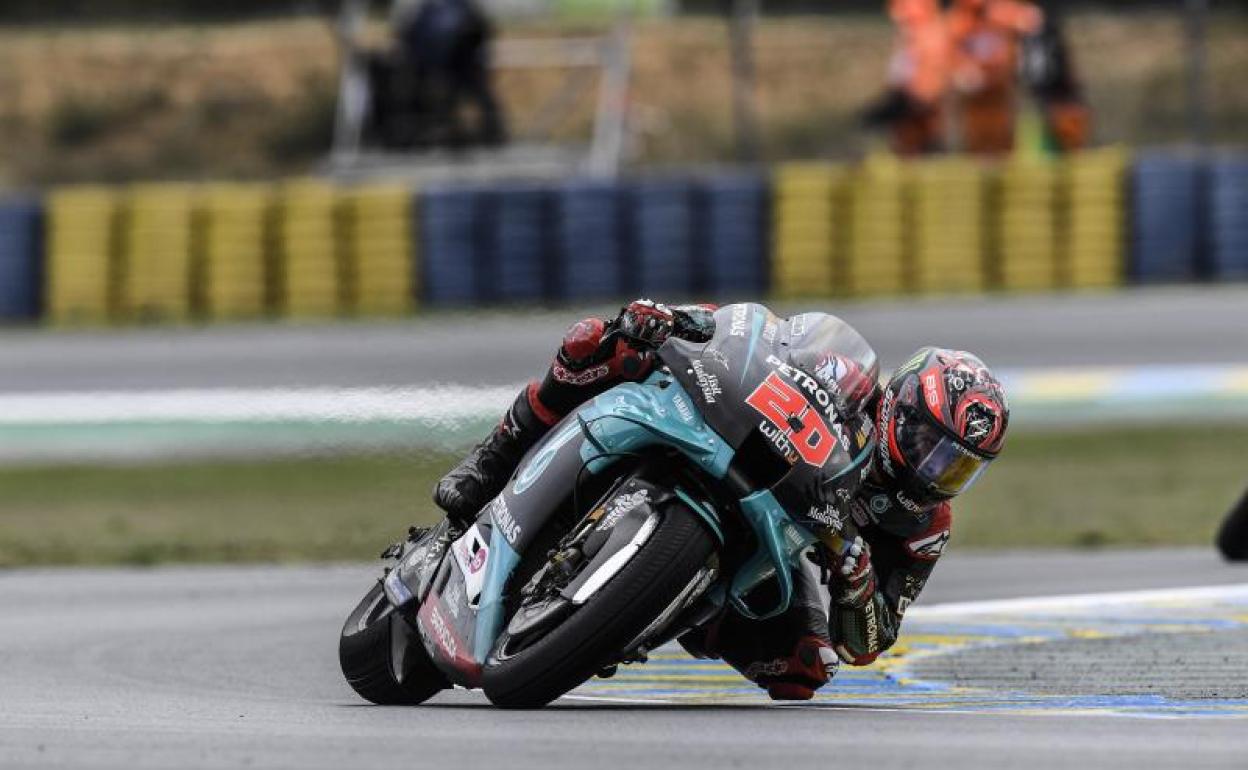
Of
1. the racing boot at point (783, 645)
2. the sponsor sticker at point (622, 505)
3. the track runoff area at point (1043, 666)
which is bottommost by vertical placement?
the track runoff area at point (1043, 666)

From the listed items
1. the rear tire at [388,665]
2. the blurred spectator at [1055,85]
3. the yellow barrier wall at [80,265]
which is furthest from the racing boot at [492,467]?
the blurred spectator at [1055,85]

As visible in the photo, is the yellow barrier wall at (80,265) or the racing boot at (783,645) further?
the yellow barrier wall at (80,265)

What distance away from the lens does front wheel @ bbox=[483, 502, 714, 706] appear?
5531mm

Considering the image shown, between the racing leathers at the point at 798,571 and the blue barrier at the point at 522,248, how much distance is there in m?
11.9

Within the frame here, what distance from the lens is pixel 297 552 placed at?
36.6 ft

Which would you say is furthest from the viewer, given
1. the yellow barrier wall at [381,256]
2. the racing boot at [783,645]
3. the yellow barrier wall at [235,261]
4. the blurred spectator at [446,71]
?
the blurred spectator at [446,71]

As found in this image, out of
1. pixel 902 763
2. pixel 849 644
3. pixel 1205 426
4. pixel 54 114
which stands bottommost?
pixel 54 114

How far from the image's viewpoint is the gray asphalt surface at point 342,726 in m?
4.85

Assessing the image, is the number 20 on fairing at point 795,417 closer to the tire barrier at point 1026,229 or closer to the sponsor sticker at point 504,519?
the sponsor sticker at point 504,519

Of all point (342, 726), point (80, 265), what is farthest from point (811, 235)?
point (342, 726)

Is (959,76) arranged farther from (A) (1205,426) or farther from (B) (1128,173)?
(A) (1205,426)

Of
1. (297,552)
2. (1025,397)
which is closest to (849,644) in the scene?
(297,552)

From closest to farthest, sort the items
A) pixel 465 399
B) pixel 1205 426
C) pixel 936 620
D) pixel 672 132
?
pixel 936 620, pixel 465 399, pixel 1205 426, pixel 672 132

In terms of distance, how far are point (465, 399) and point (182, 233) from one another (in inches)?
351
